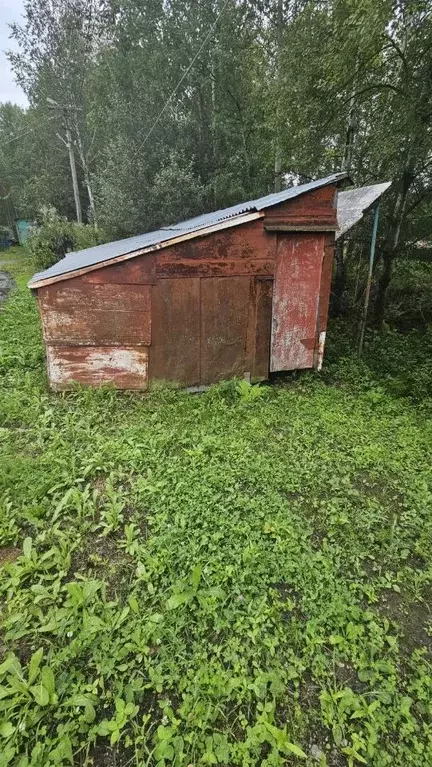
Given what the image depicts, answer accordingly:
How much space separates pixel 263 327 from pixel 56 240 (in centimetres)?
1293

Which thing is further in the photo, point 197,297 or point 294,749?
point 197,297

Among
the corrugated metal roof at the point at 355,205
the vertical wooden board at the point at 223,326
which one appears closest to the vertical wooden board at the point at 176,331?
the vertical wooden board at the point at 223,326

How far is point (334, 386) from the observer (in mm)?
5297

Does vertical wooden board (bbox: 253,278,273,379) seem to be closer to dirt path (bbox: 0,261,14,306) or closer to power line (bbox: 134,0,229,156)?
dirt path (bbox: 0,261,14,306)

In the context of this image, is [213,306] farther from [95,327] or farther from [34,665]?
[34,665]

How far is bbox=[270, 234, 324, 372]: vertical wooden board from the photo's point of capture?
4773mm

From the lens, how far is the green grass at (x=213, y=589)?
1.65 metres

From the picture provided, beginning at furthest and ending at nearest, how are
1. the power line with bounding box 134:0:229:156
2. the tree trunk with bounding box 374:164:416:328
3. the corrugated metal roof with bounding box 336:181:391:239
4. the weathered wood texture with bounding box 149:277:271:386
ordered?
1. the power line with bounding box 134:0:229:156
2. the tree trunk with bounding box 374:164:416:328
3. the corrugated metal roof with bounding box 336:181:391:239
4. the weathered wood texture with bounding box 149:277:271:386

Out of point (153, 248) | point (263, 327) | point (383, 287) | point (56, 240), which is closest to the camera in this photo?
point (153, 248)

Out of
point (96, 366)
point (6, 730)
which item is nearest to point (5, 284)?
point (96, 366)

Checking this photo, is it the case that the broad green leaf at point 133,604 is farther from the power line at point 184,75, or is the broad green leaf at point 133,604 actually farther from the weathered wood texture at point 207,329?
the power line at point 184,75

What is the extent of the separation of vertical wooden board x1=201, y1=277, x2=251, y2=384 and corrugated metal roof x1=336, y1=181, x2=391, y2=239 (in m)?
1.60

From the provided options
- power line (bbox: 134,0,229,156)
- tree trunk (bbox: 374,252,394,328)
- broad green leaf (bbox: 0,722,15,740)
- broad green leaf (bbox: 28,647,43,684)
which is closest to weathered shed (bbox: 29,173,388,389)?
tree trunk (bbox: 374,252,394,328)

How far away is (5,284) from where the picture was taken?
1243cm
